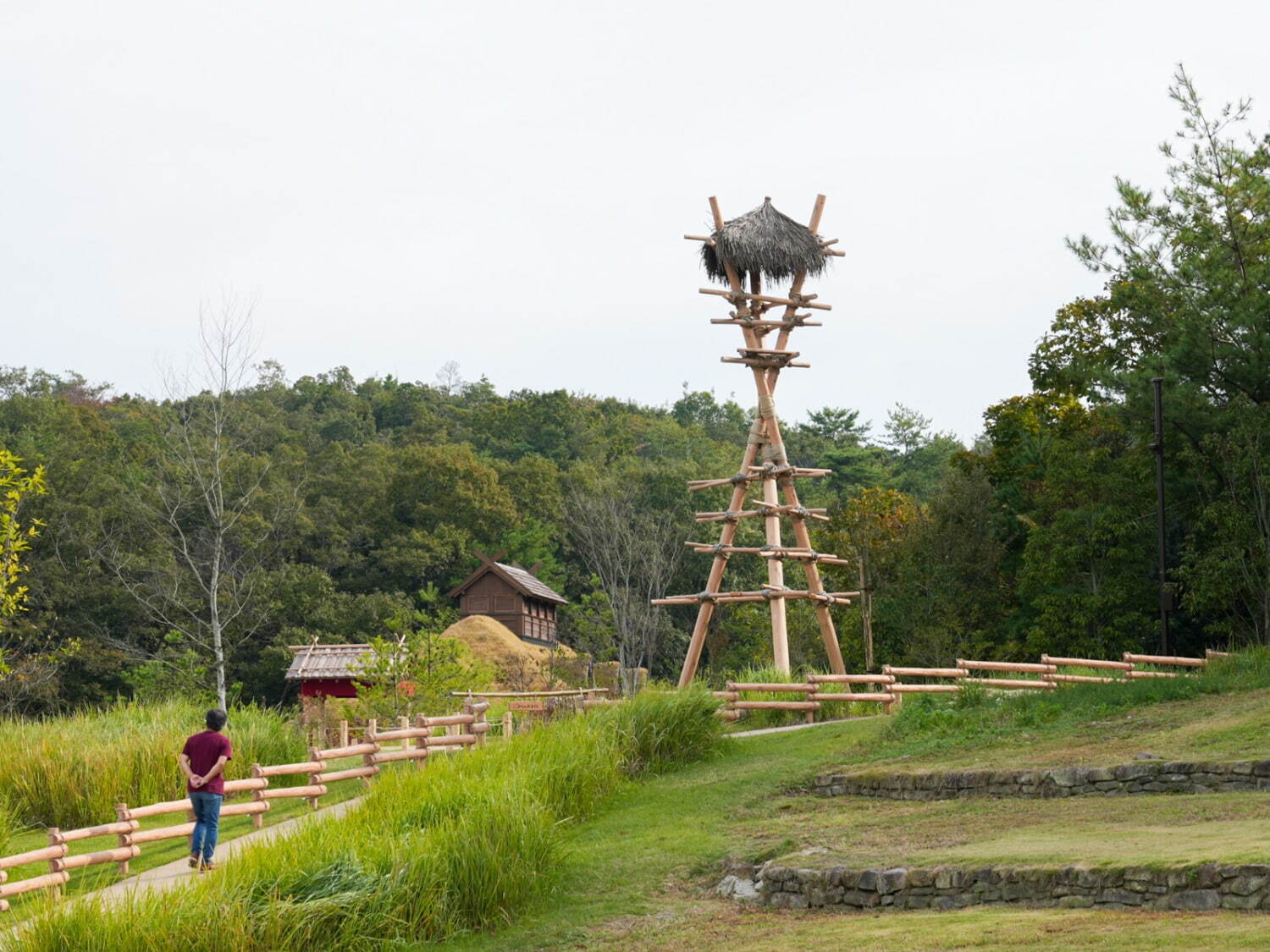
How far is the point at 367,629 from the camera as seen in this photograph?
144 ft

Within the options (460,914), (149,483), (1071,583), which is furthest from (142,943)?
(149,483)

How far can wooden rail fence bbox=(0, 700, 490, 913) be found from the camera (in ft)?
36.6

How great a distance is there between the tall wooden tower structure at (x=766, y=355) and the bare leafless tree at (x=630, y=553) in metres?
21.0

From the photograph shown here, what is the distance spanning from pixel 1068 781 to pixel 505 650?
2614cm

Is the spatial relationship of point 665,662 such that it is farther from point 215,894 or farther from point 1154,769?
point 215,894

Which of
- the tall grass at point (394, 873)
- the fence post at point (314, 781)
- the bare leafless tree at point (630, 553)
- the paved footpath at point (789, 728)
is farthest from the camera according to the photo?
the bare leafless tree at point (630, 553)

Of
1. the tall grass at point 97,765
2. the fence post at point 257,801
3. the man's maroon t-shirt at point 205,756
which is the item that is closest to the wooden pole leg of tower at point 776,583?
the tall grass at point 97,765

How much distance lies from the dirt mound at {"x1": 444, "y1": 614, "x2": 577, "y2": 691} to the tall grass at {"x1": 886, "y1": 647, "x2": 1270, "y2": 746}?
1713 centimetres

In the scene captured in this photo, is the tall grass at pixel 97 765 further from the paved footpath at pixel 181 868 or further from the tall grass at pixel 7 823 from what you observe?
the paved footpath at pixel 181 868

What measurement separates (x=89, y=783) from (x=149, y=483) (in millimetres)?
29563

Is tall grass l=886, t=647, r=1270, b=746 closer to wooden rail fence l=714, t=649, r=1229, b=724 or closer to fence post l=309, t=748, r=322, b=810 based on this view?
wooden rail fence l=714, t=649, r=1229, b=724

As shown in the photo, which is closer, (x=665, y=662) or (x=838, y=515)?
(x=838, y=515)

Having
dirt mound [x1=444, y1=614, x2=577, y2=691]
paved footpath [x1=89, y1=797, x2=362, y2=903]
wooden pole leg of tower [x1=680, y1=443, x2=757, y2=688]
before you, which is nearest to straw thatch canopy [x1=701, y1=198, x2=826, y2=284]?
wooden pole leg of tower [x1=680, y1=443, x2=757, y2=688]

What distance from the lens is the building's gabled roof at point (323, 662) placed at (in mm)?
34750
